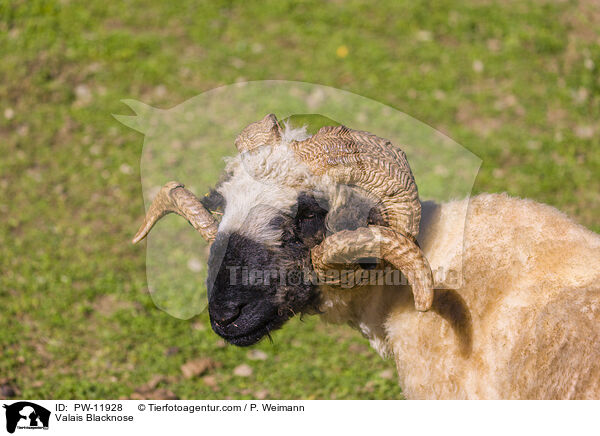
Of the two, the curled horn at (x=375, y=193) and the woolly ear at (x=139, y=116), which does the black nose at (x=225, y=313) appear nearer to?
the curled horn at (x=375, y=193)

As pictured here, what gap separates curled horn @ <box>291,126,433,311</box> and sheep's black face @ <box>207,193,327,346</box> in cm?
16

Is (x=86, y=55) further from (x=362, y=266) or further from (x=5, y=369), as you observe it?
(x=362, y=266)

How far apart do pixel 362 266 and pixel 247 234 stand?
78cm

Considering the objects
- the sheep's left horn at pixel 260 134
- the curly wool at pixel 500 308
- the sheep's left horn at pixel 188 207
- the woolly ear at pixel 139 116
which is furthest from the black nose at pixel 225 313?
the woolly ear at pixel 139 116

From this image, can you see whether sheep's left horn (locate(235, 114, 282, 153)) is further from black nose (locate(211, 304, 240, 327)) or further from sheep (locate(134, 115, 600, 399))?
black nose (locate(211, 304, 240, 327))

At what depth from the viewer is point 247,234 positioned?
3.24m

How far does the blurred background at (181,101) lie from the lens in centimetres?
546

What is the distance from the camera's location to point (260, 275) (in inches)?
127

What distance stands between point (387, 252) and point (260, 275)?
0.81 m

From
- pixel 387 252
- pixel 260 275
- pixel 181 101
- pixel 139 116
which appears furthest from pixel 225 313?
pixel 181 101

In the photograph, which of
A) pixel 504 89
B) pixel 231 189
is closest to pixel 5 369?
pixel 231 189
